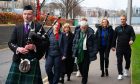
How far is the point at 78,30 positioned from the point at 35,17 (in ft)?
14.5

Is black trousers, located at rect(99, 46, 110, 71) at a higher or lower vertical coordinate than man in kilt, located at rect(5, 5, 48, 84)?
lower

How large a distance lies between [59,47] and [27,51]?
3.98m

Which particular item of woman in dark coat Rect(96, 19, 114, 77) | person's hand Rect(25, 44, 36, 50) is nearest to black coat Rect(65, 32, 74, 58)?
woman in dark coat Rect(96, 19, 114, 77)

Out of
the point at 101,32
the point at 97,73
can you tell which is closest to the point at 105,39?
the point at 101,32

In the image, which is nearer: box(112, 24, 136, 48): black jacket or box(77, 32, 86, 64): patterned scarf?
box(77, 32, 86, 64): patterned scarf

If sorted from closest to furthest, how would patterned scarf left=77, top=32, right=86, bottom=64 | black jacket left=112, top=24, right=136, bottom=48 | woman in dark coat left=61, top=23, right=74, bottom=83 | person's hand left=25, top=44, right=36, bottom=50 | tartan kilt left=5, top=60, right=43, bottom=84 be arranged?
person's hand left=25, top=44, right=36, bottom=50, tartan kilt left=5, top=60, right=43, bottom=84, patterned scarf left=77, top=32, right=86, bottom=64, woman in dark coat left=61, top=23, right=74, bottom=83, black jacket left=112, top=24, right=136, bottom=48

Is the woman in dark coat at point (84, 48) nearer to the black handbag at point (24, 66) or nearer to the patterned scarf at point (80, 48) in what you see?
the patterned scarf at point (80, 48)

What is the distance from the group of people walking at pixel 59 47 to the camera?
6.77m

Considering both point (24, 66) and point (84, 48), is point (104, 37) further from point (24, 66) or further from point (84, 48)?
point (24, 66)

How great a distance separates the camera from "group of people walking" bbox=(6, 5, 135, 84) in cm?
677

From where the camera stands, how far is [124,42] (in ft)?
40.7

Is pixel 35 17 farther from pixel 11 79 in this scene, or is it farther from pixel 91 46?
pixel 91 46

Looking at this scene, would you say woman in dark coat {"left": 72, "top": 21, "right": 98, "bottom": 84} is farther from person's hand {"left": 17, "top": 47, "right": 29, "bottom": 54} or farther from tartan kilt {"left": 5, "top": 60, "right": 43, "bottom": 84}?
person's hand {"left": 17, "top": 47, "right": 29, "bottom": 54}

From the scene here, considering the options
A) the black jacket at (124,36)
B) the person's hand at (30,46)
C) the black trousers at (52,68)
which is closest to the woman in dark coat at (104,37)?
the black jacket at (124,36)
